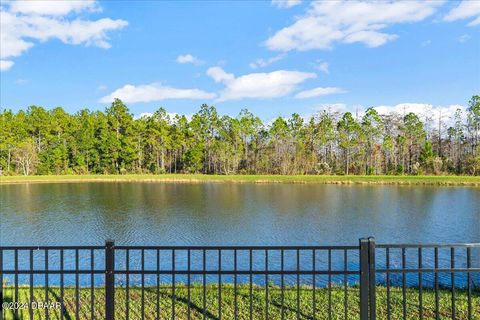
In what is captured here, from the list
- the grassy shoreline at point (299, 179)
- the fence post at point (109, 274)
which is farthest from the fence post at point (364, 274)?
the grassy shoreline at point (299, 179)

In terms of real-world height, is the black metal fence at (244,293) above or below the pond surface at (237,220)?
above

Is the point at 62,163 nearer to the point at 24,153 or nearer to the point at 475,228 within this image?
the point at 24,153

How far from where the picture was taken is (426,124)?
6638cm

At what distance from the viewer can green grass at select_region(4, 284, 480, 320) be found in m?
5.75

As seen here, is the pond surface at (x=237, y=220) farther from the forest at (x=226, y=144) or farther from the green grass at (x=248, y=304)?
the forest at (x=226, y=144)

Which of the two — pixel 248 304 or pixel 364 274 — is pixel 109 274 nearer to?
pixel 364 274

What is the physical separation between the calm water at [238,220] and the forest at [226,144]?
96.7 ft

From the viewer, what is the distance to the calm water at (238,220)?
16516mm

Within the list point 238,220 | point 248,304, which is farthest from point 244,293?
point 238,220

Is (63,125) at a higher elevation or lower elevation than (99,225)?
higher

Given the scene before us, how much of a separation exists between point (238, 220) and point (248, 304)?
1480 cm

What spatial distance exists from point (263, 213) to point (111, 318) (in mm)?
20197

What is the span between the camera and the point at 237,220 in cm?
2114

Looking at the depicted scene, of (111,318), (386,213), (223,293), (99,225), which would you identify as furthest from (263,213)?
(111,318)
